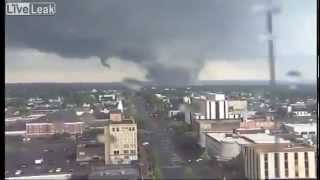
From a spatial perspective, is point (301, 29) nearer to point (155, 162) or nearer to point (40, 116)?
A: point (155, 162)

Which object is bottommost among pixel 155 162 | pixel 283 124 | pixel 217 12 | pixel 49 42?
pixel 155 162

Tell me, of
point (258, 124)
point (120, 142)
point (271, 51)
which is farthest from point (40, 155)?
point (271, 51)

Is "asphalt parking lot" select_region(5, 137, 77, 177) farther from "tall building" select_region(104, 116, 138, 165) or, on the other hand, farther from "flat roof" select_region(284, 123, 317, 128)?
"flat roof" select_region(284, 123, 317, 128)

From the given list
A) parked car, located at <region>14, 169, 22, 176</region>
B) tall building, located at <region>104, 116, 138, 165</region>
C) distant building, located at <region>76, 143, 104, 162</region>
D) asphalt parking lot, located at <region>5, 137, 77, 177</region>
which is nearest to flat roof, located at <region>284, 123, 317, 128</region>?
tall building, located at <region>104, 116, 138, 165</region>

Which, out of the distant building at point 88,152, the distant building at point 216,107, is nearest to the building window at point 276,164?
the distant building at point 216,107

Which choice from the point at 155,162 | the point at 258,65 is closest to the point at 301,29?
the point at 258,65

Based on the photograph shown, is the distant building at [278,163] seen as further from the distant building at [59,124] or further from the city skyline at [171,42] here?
the distant building at [59,124]
